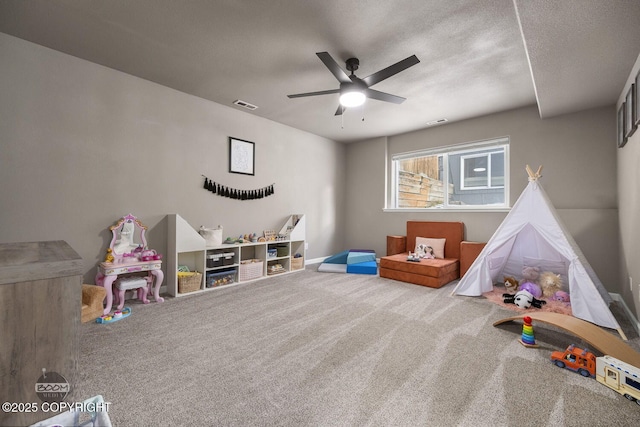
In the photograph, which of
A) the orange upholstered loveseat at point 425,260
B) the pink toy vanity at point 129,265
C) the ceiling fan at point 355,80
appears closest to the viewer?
the ceiling fan at point 355,80

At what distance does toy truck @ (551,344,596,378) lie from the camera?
5.71 ft

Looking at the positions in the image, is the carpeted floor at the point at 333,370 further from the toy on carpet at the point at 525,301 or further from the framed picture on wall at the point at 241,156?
the framed picture on wall at the point at 241,156

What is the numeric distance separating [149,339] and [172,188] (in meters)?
1.99

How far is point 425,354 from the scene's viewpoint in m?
1.98

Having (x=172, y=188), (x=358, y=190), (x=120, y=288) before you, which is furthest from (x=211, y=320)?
(x=358, y=190)

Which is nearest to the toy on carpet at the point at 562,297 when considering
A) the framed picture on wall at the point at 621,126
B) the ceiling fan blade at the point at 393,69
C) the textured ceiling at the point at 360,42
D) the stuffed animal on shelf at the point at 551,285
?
the stuffed animal on shelf at the point at 551,285

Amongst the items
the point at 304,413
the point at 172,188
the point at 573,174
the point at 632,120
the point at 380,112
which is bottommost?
the point at 304,413

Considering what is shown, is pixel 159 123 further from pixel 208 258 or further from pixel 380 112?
pixel 380 112

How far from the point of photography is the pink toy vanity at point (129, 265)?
9.21 feet

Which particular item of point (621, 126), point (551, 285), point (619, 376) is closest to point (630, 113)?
point (621, 126)

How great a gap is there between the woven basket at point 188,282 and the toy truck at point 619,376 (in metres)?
3.75

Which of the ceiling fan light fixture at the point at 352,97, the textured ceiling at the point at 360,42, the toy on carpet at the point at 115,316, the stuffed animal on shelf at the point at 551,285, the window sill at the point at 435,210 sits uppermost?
the textured ceiling at the point at 360,42

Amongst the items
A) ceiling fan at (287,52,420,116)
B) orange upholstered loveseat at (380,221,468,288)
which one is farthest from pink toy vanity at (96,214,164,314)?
orange upholstered loveseat at (380,221,468,288)

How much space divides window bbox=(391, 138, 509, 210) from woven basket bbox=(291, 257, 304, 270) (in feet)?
7.34
